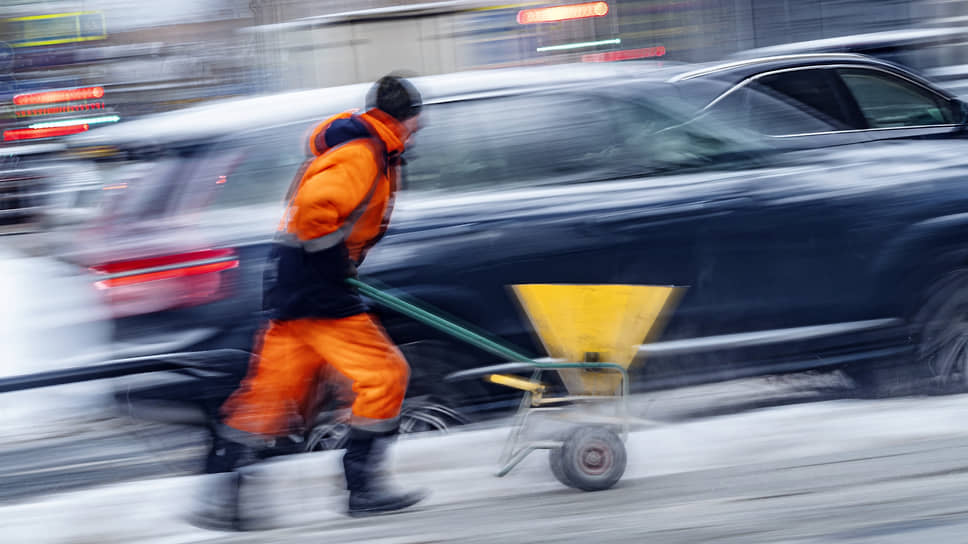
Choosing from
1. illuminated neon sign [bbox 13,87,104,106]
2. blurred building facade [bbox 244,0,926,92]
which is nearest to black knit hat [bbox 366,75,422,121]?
blurred building facade [bbox 244,0,926,92]

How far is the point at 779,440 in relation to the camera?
4.89 m

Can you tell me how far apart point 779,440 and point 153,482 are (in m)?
2.57

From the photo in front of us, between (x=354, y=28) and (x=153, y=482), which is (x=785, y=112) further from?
(x=354, y=28)

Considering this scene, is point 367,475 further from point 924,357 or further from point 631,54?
point 631,54

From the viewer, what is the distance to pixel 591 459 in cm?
439

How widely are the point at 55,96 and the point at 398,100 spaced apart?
1402cm

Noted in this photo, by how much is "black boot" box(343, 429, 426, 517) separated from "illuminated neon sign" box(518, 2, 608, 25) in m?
9.77

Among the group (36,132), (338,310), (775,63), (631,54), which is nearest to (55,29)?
(36,132)

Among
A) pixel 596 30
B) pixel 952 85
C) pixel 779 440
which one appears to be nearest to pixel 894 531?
pixel 779 440

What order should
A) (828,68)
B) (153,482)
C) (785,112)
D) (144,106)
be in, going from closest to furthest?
(153,482) → (785,112) → (828,68) → (144,106)

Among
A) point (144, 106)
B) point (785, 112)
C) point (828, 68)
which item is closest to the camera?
point (785, 112)

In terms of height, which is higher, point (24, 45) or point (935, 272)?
point (24, 45)

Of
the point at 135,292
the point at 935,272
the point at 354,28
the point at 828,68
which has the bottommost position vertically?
the point at 935,272

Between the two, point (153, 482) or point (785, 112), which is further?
Result: point (785, 112)
